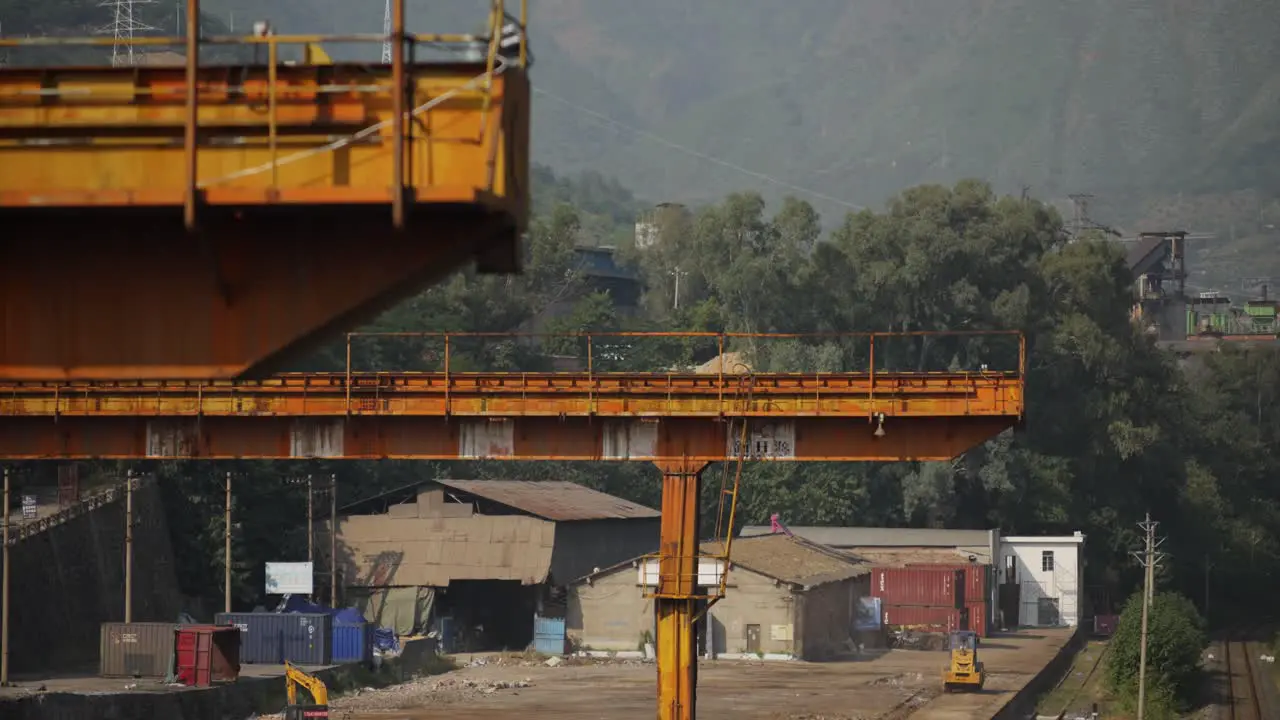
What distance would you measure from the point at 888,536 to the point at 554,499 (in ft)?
58.5

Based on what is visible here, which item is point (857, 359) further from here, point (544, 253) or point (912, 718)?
point (912, 718)

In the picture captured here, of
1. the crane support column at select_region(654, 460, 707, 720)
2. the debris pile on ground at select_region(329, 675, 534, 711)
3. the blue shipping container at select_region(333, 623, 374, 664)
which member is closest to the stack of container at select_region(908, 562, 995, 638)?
the debris pile on ground at select_region(329, 675, 534, 711)

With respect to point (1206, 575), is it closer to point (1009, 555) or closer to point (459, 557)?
point (1009, 555)

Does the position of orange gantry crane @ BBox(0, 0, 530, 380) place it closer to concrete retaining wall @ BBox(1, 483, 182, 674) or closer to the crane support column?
the crane support column

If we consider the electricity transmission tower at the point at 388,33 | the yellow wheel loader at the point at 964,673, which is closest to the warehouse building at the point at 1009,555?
the yellow wheel loader at the point at 964,673

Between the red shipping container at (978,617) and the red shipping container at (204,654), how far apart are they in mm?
35963

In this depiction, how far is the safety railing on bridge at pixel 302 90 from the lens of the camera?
968 centimetres

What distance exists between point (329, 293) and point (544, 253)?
346 ft

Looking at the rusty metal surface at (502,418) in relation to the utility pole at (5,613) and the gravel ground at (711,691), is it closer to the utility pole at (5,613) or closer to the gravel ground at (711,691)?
the utility pole at (5,613)

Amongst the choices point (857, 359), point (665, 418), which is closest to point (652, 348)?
point (857, 359)

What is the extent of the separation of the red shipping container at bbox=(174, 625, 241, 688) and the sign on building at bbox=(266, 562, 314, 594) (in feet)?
39.3

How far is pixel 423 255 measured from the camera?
10.2 m

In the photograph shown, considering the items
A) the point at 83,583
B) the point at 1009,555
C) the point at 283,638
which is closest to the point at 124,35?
the point at 83,583

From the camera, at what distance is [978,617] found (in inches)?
3017
